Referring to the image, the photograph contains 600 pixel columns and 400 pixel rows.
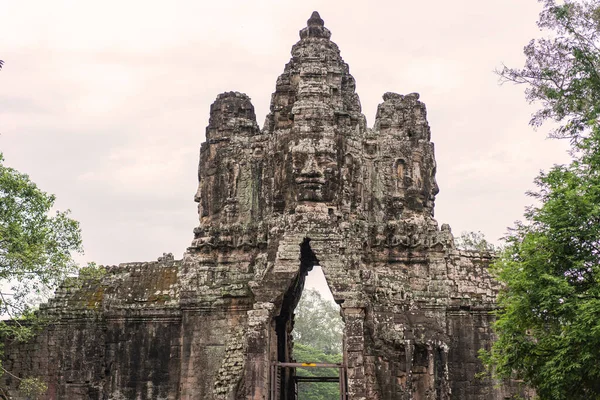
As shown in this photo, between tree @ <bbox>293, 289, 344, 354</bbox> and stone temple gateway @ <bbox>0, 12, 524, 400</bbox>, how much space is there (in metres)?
30.0

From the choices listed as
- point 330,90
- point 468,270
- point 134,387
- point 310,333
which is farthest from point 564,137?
point 310,333

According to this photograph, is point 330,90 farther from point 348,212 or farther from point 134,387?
point 134,387

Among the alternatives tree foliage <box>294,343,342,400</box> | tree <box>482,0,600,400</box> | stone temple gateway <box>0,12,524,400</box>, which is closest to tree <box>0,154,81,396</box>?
stone temple gateway <box>0,12,524,400</box>

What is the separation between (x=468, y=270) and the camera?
18531 millimetres

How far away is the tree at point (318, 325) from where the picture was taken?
49.4 metres

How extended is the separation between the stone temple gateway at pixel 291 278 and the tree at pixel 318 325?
30.0m

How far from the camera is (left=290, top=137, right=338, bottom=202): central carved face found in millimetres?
17500

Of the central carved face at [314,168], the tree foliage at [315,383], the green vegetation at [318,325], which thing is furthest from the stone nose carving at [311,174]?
the green vegetation at [318,325]

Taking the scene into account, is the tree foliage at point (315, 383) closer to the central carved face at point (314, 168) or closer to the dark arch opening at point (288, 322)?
the dark arch opening at point (288, 322)

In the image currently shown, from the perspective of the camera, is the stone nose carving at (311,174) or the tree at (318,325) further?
the tree at (318,325)

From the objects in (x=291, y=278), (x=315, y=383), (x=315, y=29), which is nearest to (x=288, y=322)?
(x=291, y=278)

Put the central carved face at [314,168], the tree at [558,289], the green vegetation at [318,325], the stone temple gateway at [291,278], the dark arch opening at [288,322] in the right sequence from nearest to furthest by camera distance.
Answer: the tree at [558,289] → the stone temple gateway at [291,278] → the central carved face at [314,168] → the dark arch opening at [288,322] → the green vegetation at [318,325]

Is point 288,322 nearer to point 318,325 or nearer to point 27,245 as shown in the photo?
point 27,245

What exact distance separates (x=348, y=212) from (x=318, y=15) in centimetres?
471
